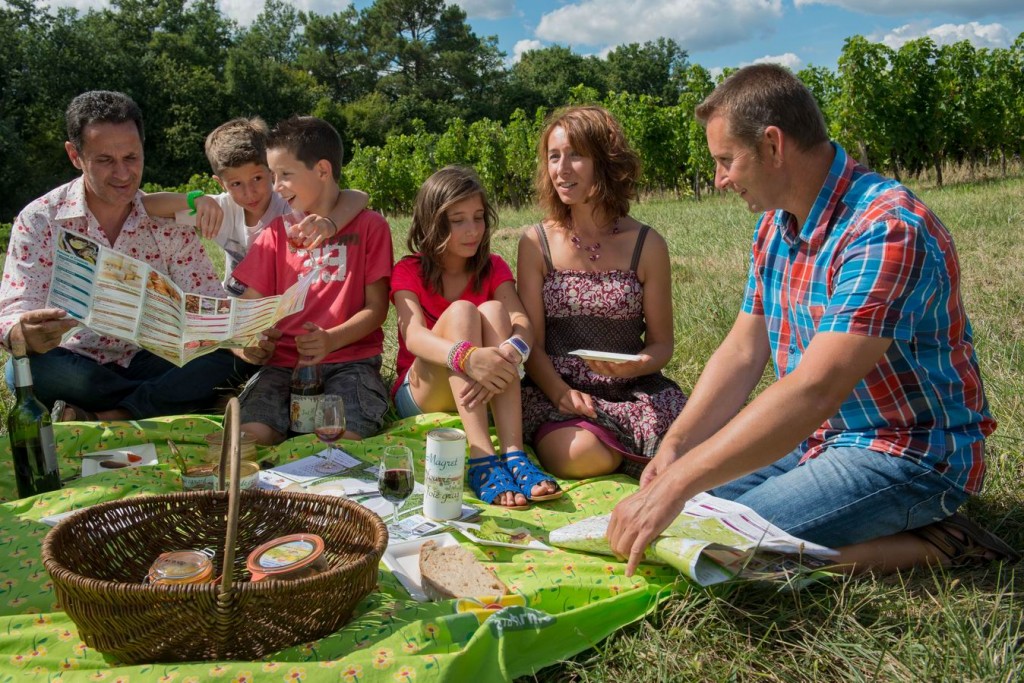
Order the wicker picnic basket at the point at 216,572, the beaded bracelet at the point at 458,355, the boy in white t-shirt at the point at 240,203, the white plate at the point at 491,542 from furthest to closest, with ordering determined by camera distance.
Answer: the boy in white t-shirt at the point at 240,203 → the beaded bracelet at the point at 458,355 → the white plate at the point at 491,542 → the wicker picnic basket at the point at 216,572

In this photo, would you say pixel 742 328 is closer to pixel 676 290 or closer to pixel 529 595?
pixel 529 595

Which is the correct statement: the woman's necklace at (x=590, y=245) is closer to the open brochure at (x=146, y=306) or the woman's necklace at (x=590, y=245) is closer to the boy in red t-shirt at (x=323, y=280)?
the boy in red t-shirt at (x=323, y=280)

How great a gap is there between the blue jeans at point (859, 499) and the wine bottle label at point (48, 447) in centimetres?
248

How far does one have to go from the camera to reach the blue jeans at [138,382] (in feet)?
12.2

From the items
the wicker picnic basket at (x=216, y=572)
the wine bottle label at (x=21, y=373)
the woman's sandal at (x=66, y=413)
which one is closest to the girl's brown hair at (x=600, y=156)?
the wicker picnic basket at (x=216, y=572)

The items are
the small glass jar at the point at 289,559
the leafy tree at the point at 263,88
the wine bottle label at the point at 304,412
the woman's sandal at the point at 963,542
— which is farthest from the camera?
the leafy tree at the point at 263,88

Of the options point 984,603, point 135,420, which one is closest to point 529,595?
point 984,603

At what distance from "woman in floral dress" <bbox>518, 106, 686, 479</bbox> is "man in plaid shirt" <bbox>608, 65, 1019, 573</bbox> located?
75cm

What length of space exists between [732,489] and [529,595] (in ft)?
3.01

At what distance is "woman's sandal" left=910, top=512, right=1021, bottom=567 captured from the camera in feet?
8.11

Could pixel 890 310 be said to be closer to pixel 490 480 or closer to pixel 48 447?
pixel 490 480

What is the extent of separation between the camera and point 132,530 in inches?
84.3

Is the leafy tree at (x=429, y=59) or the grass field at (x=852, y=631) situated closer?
the grass field at (x=852, y=631)

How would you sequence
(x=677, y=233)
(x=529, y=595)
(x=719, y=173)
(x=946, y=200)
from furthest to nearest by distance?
(x=946, y=200) → (x=677, y=233) → (x=719, y=173) → (x=529, y=595)
